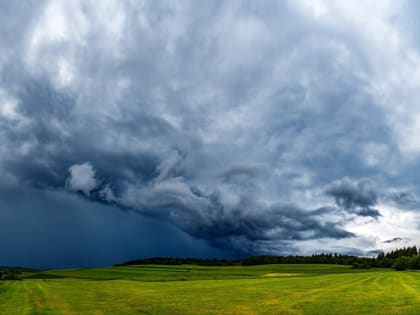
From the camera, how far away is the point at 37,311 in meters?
36.1

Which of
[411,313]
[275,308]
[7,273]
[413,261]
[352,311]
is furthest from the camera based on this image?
[413,261]

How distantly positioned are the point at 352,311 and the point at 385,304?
24.4ft

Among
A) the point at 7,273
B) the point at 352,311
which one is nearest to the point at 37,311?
the point at 352,311

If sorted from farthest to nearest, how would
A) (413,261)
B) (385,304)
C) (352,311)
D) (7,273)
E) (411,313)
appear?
(413,261)
(7,273)
(385,304)
(352,311)
(411,313)

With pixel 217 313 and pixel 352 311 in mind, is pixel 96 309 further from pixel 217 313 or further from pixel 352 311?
pixel 352 311

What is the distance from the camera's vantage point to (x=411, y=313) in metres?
32.4

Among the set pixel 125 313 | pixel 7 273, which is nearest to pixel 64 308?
pixel 125 313

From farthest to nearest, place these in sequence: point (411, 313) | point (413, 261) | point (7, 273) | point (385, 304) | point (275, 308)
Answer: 1. point (413, 261)
2. point (7, 273)
3. point (385, 304)
4. point (275, 308)
5. point (411, 313)

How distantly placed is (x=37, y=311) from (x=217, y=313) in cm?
1682

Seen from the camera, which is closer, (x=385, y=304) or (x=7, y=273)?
(x=385, y=304)

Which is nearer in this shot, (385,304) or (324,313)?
(324,313)

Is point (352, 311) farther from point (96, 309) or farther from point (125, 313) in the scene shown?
point (96, 309)

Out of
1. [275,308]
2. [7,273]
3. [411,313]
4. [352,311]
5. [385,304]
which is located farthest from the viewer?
[7,273]

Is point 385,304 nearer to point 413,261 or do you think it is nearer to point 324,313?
point 324,313
